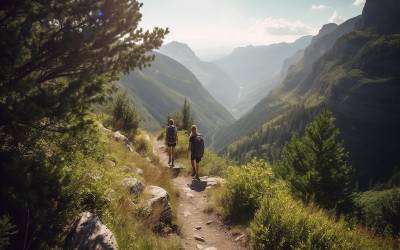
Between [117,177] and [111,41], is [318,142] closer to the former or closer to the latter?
[117,177]

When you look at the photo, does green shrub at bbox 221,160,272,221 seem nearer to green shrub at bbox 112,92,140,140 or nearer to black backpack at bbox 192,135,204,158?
black backpack at bbox 192,135,204,158

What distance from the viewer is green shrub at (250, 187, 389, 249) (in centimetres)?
830

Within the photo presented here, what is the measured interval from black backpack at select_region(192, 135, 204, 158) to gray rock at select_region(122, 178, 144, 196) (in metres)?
7.44

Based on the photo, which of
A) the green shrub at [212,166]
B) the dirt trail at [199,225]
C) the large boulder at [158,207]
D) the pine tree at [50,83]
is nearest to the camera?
the pine tree at [50,83]

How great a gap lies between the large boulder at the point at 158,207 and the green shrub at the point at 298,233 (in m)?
2.86

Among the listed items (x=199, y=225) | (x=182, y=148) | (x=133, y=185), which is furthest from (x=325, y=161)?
(x=133, y=185)

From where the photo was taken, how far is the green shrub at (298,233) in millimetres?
8297

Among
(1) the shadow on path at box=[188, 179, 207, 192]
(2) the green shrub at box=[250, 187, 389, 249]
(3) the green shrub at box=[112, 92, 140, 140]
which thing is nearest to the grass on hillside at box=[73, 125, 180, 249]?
(2) the green shrub at box=[250, 187, 389, 249]

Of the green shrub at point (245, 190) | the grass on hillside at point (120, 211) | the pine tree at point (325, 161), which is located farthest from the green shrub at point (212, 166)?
the pine tree at point (325, 161)

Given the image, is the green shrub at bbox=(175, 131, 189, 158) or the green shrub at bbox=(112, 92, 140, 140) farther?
the green shrub at bbox=(112, 92, 140, 140)

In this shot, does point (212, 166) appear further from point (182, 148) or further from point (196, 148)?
point (182, 148)

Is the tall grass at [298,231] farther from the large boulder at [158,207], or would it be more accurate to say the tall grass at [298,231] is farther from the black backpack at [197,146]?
the black backpack at [197,146]

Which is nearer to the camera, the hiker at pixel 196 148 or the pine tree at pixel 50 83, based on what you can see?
Answer: the pine tree at pixel 50 83

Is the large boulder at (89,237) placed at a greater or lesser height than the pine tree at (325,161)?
greater
